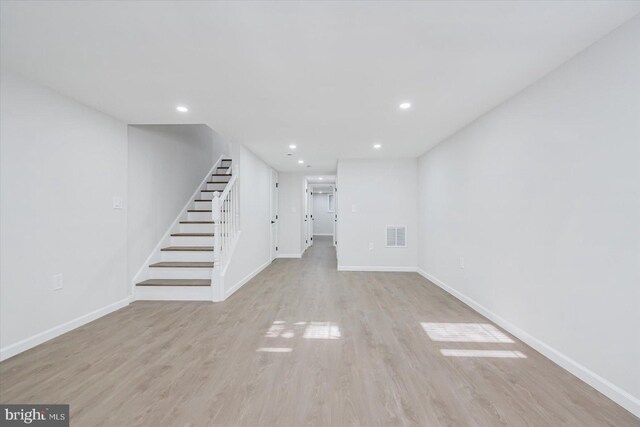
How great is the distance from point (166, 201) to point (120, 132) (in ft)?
3.90

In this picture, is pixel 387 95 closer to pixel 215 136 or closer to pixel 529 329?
pixel 529 329

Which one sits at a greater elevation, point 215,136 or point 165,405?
point 215,136

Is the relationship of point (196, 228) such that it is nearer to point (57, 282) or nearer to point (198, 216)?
point (198, 216)

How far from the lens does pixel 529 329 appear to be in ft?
7.35

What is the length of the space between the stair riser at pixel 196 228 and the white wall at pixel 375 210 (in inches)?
93.8

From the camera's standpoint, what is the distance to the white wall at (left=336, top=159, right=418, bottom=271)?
5.21 m

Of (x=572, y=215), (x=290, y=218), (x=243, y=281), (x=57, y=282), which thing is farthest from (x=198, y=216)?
(x=572, y=215)

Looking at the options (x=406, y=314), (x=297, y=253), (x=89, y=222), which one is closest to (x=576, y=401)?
(x=406, y=314)

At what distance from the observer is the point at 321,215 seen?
13.1 meters

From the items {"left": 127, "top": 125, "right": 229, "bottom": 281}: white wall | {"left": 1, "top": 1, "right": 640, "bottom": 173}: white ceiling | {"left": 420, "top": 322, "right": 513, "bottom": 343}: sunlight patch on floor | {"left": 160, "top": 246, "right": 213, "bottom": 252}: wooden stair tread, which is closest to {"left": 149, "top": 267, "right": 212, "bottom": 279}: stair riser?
A: {"left": 127, "top": 125, "right": 229, "bottom": 281}: white wall

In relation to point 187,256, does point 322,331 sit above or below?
below

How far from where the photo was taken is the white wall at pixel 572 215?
4.99 feet
